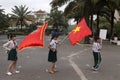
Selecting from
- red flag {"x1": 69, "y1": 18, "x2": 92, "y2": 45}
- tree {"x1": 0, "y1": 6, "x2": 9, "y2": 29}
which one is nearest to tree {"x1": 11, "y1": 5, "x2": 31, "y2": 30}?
tree {"x1": 0, "y1": 6, "x2": 9, "y2": 29}

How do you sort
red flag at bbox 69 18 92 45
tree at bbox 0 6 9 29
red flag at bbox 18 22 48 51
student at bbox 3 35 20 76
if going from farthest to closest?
tree at bbox 0 6 9 29, red flag at bbox 69 18 92 45, student at bbox 3 35 20 76, red flag at bbox 18 22 48 51

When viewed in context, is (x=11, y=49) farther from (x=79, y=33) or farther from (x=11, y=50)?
(x=79, y=33)

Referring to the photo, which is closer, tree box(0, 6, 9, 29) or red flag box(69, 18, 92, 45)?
red flag box(69, 18, 92, 45)

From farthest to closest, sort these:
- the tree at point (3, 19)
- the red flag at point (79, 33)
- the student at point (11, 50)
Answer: the tree at point (3, 19) → the red flag at point (79, 33) → the student at point (11, 50)

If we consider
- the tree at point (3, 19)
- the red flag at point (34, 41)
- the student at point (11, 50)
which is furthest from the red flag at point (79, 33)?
the tree at point (3, 19)

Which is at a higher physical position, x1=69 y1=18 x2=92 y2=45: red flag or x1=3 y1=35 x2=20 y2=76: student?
x1=69 y1=18 x2=92 y2=45: red flag

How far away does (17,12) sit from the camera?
95312 millimetres


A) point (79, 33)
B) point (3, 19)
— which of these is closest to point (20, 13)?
point (3, 19)

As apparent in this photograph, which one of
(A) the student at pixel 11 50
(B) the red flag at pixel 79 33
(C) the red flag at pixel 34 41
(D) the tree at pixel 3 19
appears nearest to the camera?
(C) the red flag at pixel 34 41

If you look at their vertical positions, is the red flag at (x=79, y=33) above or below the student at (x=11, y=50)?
above

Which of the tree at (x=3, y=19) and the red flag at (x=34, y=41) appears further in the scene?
the tree at (x=3, y=19)

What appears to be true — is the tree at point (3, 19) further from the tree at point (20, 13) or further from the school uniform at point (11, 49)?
the school uniform at point (11, 49)

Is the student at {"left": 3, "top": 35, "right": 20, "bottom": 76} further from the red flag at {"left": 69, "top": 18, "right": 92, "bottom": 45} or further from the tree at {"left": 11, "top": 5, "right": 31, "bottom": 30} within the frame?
the tree at {"left": 11, "top": 5, "right": 31, "bottom": 30}

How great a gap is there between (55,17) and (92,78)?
83497 millimetres
